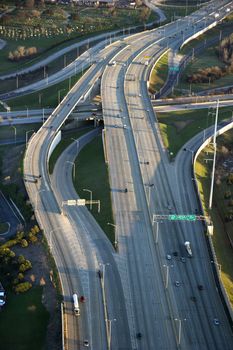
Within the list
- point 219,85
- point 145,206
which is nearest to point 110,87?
point 219,85

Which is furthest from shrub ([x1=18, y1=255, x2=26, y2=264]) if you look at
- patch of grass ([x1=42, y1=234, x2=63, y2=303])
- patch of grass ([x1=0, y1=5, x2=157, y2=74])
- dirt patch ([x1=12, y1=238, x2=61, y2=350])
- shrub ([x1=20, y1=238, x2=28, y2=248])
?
patch of grass ([x1=0, y1=5, x2=157, y2=74])

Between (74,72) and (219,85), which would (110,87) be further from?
(219,85)

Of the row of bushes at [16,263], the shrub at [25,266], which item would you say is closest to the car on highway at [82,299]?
the row of bushes at [16,263]

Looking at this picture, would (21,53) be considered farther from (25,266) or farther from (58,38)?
(25,266)

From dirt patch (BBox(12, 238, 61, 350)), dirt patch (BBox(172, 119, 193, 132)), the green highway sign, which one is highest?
the green highway sign

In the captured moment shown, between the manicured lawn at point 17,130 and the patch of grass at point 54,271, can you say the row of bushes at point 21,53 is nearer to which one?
the manicured lawn at point 17,130

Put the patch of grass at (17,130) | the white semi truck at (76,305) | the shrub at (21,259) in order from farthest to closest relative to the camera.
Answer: the patch of grass at (17,130)
the shrub at (21,259)
the white semi truck at (76,305)

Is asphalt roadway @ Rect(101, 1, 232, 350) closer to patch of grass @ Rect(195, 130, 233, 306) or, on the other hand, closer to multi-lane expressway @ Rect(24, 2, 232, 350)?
multi-lane expressway @ Rect(24, 2, 232, 350)

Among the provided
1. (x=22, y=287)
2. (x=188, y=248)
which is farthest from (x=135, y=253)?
(x=22, y=287)
